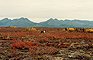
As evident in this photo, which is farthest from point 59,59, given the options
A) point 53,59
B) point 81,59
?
point 81,59

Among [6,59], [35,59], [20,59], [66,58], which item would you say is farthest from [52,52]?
[6,59]

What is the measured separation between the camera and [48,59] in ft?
23.7

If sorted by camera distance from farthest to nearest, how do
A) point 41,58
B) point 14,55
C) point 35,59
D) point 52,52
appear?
1. point 52,52
2. point 14,55
3. point 41,58
4. point 35,59

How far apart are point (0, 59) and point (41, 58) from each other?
3.07 m

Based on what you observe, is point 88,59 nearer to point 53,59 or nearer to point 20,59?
point 53,59

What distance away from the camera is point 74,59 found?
24.3 feet

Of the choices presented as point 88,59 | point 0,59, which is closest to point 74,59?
point 88,59

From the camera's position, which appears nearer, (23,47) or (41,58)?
(41,58)

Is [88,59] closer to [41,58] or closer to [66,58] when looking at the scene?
[66,58]

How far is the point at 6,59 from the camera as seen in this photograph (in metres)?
7.49

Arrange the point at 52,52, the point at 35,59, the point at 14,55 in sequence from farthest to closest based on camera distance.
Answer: the point at 52,52 < the point at 14,55 < the point at 35,59

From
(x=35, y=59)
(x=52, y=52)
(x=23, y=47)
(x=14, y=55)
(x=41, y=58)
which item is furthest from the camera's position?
(x=23, y=47)

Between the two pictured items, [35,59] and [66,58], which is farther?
[66,58]

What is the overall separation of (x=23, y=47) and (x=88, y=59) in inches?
274
